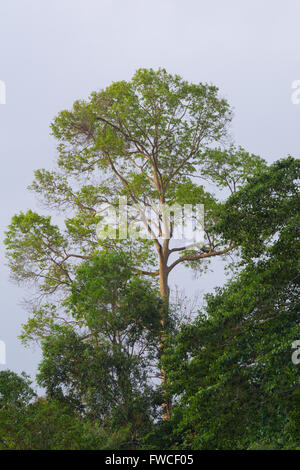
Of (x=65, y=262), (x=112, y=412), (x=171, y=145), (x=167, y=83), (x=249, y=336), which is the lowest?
(x=112, y=412)

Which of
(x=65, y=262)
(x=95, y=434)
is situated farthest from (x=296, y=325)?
(x=65, y=262)

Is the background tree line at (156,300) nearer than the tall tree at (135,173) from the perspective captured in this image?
Yes

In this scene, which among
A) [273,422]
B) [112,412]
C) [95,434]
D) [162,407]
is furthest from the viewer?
[162,407]

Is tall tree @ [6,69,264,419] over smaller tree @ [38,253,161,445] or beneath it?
over

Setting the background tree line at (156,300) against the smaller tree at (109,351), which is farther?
the smaller tree at (109,351)

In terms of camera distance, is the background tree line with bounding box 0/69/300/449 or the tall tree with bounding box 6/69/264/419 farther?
the tall tree with bounding box 6/69/264/419

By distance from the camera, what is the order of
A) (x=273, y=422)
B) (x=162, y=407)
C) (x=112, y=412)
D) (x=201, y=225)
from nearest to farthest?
1. (x=273, y=422)
2. (x=112, y=412)
3. (x=162, y=407)
4. (x=201, y=225)

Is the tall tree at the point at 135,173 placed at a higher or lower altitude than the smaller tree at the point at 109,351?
higher

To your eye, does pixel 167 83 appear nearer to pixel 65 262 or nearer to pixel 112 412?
pixel 65 262

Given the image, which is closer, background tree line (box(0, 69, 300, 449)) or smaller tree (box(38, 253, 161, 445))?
background tree line (box(0, 69, 300, 449))

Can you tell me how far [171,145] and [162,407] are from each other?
8.61 m

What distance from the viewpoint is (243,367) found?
30.8ft

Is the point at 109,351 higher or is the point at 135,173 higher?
the point at 135,173
